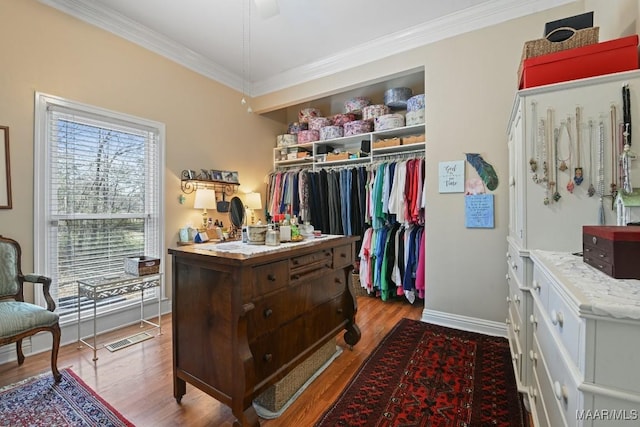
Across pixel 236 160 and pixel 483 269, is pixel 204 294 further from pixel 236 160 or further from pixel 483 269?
pixel 236 160

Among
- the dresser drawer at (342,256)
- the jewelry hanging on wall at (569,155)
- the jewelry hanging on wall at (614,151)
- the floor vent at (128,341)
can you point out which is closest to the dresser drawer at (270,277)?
the dresser drawer at (342,256)

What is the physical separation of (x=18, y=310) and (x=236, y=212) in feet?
7.63

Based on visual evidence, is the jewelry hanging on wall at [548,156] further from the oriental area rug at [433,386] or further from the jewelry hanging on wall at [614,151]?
the oriental area rug at [433,386]

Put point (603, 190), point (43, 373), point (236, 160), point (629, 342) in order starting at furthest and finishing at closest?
point (236, 160), point (43, 373), point (603, 190), point (629, 342)

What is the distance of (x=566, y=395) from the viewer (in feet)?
2.88

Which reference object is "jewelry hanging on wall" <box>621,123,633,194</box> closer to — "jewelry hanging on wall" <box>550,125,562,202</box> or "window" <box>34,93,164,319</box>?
"jewelry hanging on wall" <box>550,125,562,202</box>

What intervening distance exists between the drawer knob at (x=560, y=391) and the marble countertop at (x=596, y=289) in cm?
33

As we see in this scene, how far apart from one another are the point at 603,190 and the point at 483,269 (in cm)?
140

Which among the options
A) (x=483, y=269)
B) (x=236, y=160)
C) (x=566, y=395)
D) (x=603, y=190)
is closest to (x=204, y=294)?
(x=566, y=395)

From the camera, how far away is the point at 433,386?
1827 millimetres

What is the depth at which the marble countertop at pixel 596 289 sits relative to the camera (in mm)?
690

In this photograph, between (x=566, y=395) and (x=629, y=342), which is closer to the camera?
(x=629, y=342)

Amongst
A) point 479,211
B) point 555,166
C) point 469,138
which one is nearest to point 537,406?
point 555,166

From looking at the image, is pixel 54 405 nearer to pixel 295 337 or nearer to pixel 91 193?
pixel 295 337
